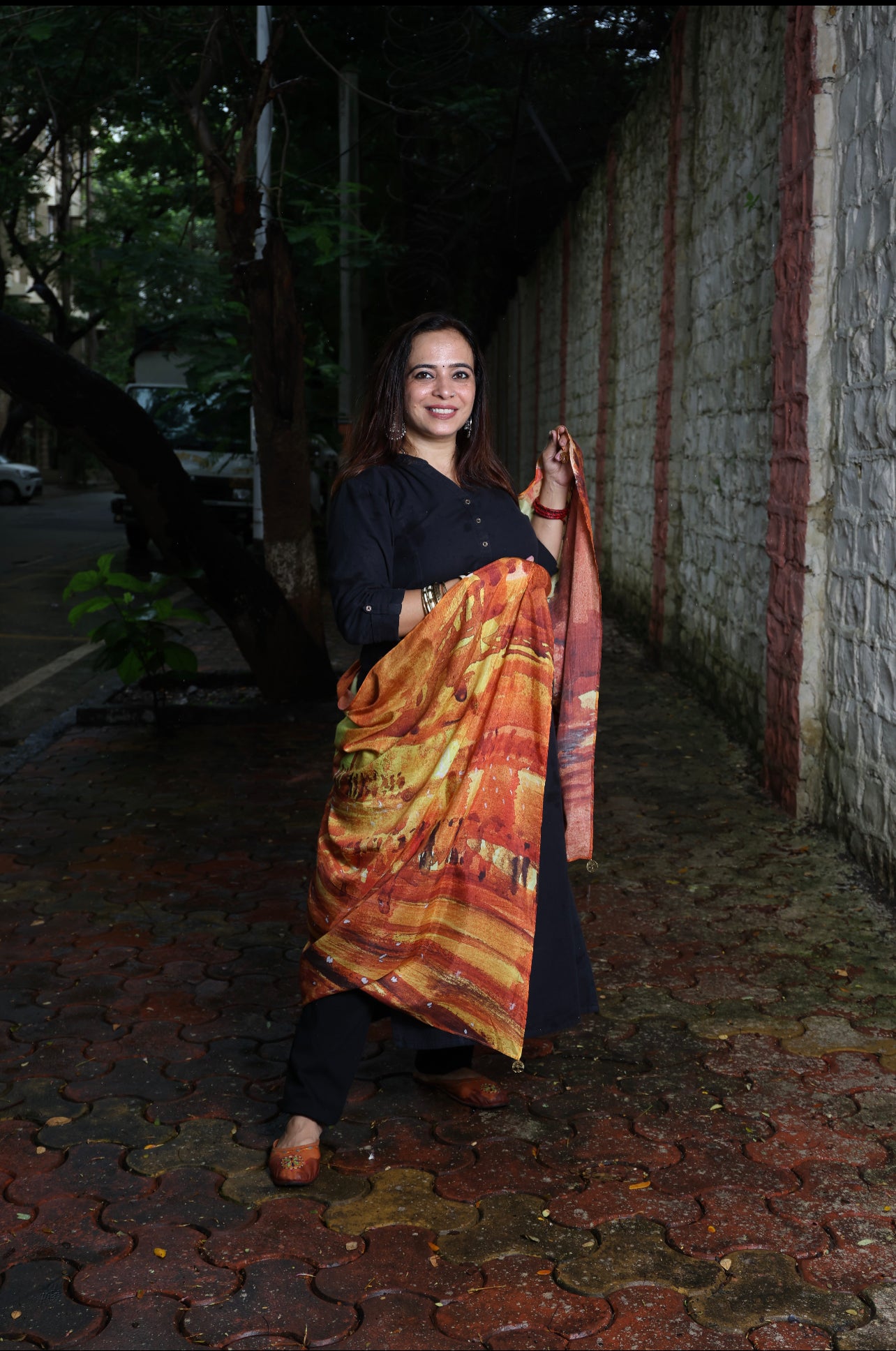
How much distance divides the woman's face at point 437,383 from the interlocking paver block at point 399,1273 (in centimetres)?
178

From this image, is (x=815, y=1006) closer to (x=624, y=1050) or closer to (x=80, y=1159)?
(x=624, y=1050)

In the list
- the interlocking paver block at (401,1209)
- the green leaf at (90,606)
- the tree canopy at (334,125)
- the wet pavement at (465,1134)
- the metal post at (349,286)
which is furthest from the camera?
the metal post at (349,286)

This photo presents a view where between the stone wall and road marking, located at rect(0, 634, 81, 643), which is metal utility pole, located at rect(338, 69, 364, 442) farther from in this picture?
the stone wall

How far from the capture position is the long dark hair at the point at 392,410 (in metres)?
3.21

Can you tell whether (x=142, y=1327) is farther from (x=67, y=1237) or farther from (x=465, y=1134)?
(x=465, y=1134)

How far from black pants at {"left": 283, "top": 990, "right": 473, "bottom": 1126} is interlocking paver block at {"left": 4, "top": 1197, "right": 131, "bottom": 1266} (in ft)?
1.54

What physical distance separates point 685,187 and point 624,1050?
7.17 m

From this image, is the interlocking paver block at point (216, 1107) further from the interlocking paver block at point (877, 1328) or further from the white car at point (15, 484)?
the white car at point (15, 484)

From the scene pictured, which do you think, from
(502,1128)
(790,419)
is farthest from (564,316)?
(502,1128)

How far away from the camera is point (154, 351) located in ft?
67.9

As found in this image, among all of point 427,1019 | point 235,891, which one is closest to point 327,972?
point 427,1019

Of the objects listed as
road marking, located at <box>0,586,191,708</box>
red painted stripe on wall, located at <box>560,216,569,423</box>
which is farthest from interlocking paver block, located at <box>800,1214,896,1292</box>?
red painted stripe on wall, located at <box>560,216,569,423</box>

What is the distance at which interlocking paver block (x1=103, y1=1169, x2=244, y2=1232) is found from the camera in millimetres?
2916

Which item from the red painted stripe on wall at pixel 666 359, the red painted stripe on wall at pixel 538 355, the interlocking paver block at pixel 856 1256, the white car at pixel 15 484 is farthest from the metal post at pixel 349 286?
the white car at pixel 15 484
